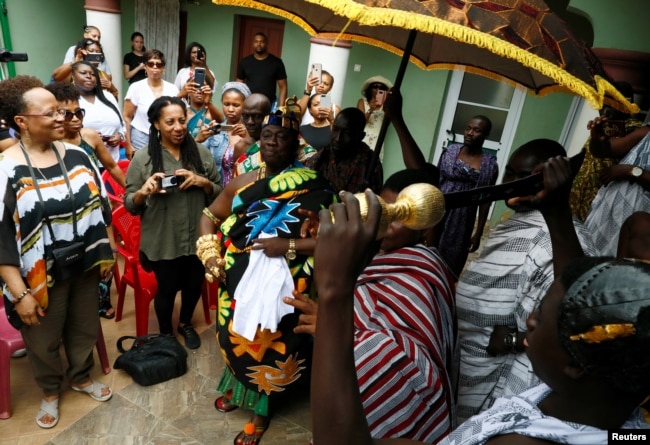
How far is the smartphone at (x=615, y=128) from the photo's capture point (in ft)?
10.3

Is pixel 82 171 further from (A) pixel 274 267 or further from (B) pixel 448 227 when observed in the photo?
(B) pixel 448 227

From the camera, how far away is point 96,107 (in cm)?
419

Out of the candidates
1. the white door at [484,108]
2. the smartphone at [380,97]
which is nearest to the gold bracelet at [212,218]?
the smartphone at [380,97]

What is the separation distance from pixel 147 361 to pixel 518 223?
257cm

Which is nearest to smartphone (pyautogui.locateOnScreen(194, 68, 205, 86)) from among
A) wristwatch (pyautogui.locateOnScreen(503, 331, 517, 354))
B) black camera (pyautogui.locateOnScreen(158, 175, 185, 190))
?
black camera (pyautogui.locateOnScreen(158, 175, 185, 190))

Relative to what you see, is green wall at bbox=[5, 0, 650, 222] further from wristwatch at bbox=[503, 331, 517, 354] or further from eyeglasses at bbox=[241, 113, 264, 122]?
wristwatch at bbox=[503, 331, 517, 354]

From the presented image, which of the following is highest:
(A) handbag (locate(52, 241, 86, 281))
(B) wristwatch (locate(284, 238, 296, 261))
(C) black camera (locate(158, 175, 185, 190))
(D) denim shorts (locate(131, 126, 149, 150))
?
(C) black camera (locate(158, 175, 185, 190))

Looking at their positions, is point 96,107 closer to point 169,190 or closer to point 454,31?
point 169,190

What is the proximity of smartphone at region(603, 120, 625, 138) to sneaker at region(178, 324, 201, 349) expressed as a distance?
3521 mm

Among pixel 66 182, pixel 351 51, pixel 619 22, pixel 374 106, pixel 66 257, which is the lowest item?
pixel 66 257

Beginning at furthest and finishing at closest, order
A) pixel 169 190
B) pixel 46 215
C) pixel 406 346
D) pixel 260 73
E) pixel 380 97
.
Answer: pixel 260 73 → pixel 380 97 → pixel 169 190 → pixel 46 215 → pixel 406 346

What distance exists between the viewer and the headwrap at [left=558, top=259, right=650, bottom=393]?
75 cm

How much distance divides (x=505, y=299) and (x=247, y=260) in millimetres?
1345

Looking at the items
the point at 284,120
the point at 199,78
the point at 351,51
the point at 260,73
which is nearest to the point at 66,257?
the point at 284,120
